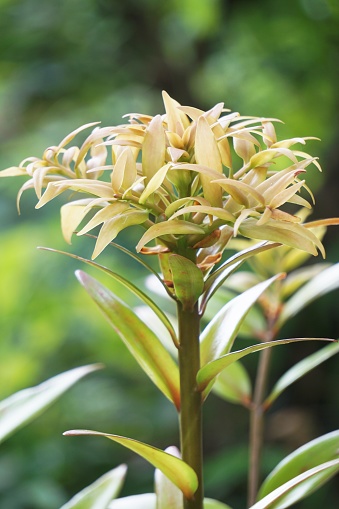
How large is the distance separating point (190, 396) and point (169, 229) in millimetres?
89

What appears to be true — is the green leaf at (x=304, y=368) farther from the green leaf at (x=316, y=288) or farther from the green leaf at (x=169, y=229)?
the green leaf at (x=169, y=229)

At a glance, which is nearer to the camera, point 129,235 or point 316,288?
point 316,288

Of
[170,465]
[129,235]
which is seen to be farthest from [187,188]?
[129,235]

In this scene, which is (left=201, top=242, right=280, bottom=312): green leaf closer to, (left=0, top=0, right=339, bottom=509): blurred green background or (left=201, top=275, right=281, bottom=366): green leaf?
(left=201, top=275, right=281, bottom=366): green leaf

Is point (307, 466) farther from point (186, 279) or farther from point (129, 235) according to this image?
point (129, 235)

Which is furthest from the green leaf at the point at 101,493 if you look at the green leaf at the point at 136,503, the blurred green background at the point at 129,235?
the blurred green background at the point at 129,235

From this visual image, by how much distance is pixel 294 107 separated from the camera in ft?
4.29

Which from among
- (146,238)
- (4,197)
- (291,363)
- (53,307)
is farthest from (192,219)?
(4,197)

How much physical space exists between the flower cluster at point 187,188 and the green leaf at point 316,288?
0.37 ft

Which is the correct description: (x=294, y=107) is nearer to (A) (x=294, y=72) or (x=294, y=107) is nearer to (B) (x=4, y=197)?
(A) (x=294, y=72)

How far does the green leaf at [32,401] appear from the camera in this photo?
0.37 metres

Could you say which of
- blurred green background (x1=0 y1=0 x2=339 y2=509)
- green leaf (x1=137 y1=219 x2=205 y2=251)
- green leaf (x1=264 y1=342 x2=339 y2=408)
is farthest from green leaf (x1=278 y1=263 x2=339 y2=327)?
blurred green background (x1=0 y1=0 x2=339 y2=509)

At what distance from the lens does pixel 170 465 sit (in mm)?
274

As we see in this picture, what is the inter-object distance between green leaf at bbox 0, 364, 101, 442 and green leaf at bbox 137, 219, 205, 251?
0.47 ft
